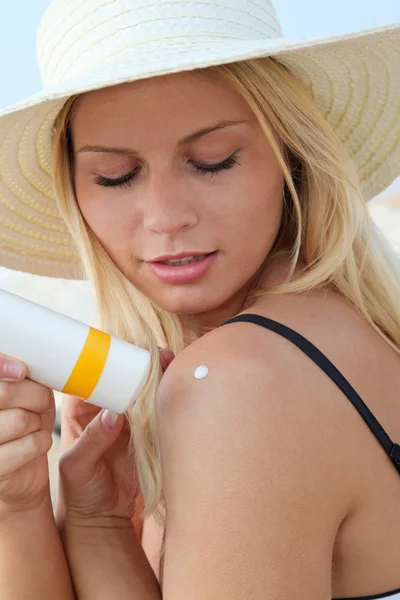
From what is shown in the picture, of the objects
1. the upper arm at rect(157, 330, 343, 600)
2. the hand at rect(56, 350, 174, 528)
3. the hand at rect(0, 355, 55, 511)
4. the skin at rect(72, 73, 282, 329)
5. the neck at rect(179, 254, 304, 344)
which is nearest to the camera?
the upper arm at rect(157, 330, 343, 600)

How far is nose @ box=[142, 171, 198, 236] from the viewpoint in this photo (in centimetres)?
105

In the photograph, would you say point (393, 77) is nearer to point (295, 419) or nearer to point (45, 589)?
point (295, 419)

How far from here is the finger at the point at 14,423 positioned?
0.98 meters

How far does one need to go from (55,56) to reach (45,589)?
77 cm

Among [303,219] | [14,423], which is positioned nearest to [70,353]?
[14,423]

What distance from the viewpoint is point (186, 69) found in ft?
3.11

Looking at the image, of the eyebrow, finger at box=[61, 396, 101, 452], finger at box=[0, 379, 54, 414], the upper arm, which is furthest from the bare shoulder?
finger at box=[61, 396, 101, 452]

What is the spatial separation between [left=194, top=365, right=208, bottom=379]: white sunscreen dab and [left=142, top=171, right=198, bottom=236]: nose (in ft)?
0.70

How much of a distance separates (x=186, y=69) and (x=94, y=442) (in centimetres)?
60

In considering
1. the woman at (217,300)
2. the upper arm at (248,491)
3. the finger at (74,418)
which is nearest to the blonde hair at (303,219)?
the woman at (217,300)

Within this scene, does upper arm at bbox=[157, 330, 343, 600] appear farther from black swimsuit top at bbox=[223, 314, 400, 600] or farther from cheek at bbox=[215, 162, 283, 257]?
cheek at bbox=[215, 162, 283, 257]

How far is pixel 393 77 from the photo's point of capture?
125 centimetres

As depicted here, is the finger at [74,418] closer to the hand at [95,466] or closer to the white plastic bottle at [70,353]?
A: the hand at [95,466]

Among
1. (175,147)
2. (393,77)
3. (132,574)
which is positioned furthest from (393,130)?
(132,574)
